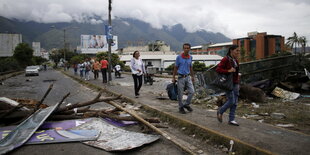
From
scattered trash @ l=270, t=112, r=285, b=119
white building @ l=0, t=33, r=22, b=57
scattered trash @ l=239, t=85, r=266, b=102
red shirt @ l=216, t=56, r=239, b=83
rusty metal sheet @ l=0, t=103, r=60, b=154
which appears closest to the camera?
rusty metal sheet @ l=0, t=103, r=60, b=154

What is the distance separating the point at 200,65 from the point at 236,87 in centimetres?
3424

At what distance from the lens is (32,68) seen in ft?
98.1

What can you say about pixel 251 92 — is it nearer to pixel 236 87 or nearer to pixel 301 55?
pixel 236 87

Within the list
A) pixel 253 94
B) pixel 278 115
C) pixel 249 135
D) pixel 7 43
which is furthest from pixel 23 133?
pixel 7 43

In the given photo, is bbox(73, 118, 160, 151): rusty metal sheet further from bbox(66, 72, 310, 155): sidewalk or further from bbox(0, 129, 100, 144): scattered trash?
bbox(66, 72, 310, 155): sidewalk

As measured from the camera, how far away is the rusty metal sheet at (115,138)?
3572mm

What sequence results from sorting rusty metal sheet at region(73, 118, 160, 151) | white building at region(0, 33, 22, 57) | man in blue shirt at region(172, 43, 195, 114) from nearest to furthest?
rusty metal sheet at region(73, 118, 160, 151) < man in blue shirt at region(172, 43, 195, 114) < white building at region(0, 33, 22, 57)

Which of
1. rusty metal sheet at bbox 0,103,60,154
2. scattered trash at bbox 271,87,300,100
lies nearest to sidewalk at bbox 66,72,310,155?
rusty metal sheet at bbox 0,103,60,154

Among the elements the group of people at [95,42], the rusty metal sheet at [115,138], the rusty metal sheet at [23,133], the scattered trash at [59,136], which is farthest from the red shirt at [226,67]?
the group of people at [95,42]

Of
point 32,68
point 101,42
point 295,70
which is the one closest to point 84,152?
point 295,70

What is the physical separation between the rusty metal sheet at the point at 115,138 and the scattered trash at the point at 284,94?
20.2 feet

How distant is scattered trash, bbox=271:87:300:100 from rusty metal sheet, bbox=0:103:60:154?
751cm

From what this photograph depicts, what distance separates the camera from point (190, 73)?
19.3 ft

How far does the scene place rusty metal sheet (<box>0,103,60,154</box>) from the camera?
3.45 metres
